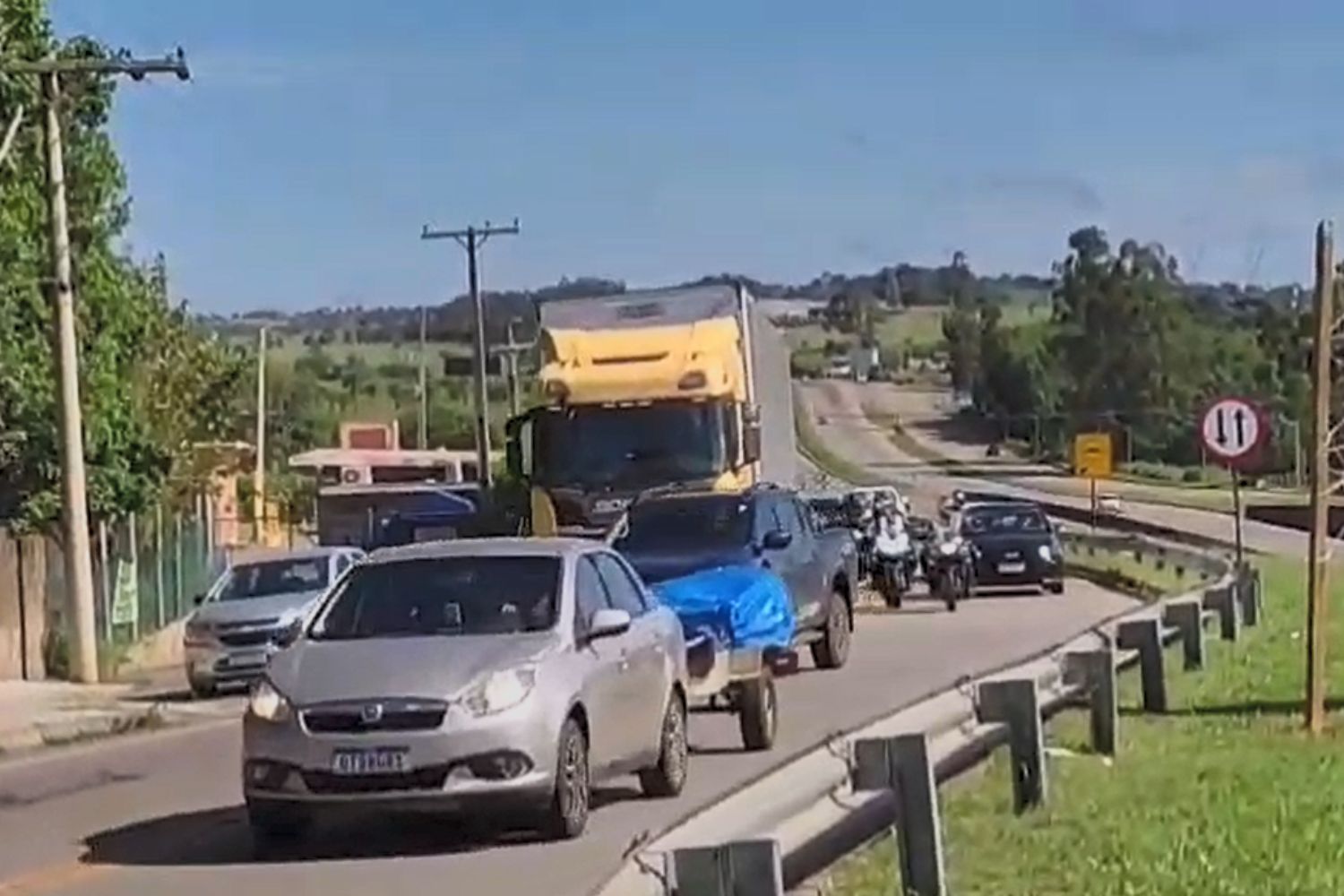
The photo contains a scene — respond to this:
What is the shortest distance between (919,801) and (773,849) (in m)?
3.51

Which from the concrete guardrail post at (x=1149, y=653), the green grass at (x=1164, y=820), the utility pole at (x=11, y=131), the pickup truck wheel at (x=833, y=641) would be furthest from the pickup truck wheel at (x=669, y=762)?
the utility pole at (x=11, y=131)

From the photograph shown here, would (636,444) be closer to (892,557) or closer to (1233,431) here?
(1233,431)

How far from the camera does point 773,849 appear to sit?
7.96 meters

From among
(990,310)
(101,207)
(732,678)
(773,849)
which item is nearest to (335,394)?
(990,310)

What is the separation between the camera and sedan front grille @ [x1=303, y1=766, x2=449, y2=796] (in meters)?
15.6

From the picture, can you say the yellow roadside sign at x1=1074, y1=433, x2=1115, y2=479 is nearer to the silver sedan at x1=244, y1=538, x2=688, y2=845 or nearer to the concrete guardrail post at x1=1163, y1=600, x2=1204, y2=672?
the concrete guardrail post at x1=1163, y1=600, x2=1204, y2=672

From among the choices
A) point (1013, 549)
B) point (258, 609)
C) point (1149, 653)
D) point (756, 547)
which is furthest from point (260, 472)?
point (1149, 653)

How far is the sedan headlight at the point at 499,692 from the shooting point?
15664 mm

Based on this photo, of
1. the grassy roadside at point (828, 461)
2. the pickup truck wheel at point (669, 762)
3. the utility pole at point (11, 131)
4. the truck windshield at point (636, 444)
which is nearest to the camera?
the pickup truck wheel at point (669, 762)

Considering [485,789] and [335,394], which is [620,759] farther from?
[335,394]

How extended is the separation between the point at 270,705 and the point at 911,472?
4462 inches

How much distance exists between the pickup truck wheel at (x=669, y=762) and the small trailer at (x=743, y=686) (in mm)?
2037

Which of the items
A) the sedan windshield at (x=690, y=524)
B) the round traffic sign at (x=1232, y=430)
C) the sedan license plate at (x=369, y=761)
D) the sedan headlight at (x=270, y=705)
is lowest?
the sedan license plate at (x=369, y=761)

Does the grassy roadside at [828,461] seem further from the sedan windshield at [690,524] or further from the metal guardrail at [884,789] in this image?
the metal guardrail at [884,789]
